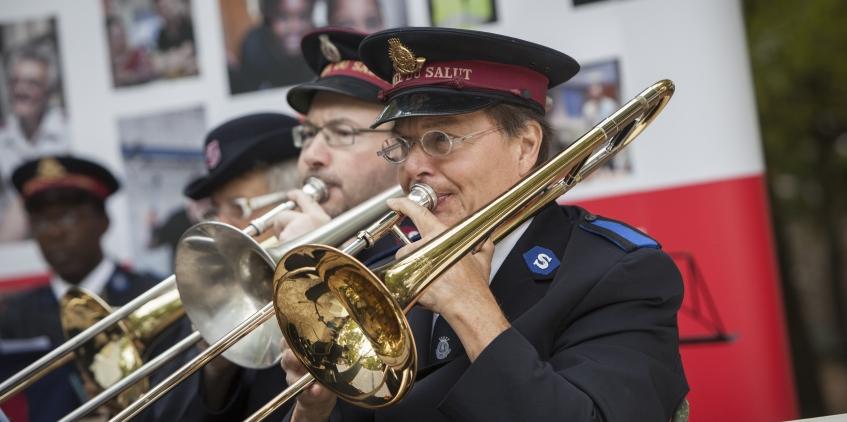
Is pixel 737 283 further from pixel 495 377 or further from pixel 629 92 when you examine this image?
pixel 495 377

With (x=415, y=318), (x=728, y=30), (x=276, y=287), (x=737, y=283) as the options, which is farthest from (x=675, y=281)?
(x=728, y=30)

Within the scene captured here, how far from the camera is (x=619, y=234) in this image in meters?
2.91

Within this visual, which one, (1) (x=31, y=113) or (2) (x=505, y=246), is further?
(1) (x=31, y=113)

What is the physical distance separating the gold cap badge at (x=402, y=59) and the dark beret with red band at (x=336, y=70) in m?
0.81

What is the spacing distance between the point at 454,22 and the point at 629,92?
2.66 ft

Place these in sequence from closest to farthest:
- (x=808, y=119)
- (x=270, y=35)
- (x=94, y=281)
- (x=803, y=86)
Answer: (x=270, y=35) → (x=94, y=281) → (x=803, y=86) → (x=808, y=119)

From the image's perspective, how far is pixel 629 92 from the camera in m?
4.24

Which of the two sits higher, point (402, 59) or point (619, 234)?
point (402, 59)

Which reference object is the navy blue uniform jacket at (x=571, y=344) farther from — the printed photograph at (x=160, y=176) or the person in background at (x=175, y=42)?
the person in background at (x=175, y=42)

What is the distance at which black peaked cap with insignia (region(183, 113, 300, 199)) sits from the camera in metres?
4.51

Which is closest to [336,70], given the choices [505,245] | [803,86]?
[505,245]

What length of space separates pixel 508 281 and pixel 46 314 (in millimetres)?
3217

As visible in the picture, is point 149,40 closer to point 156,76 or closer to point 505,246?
point 156,76

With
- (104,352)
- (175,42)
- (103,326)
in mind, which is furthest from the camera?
(175,42)
